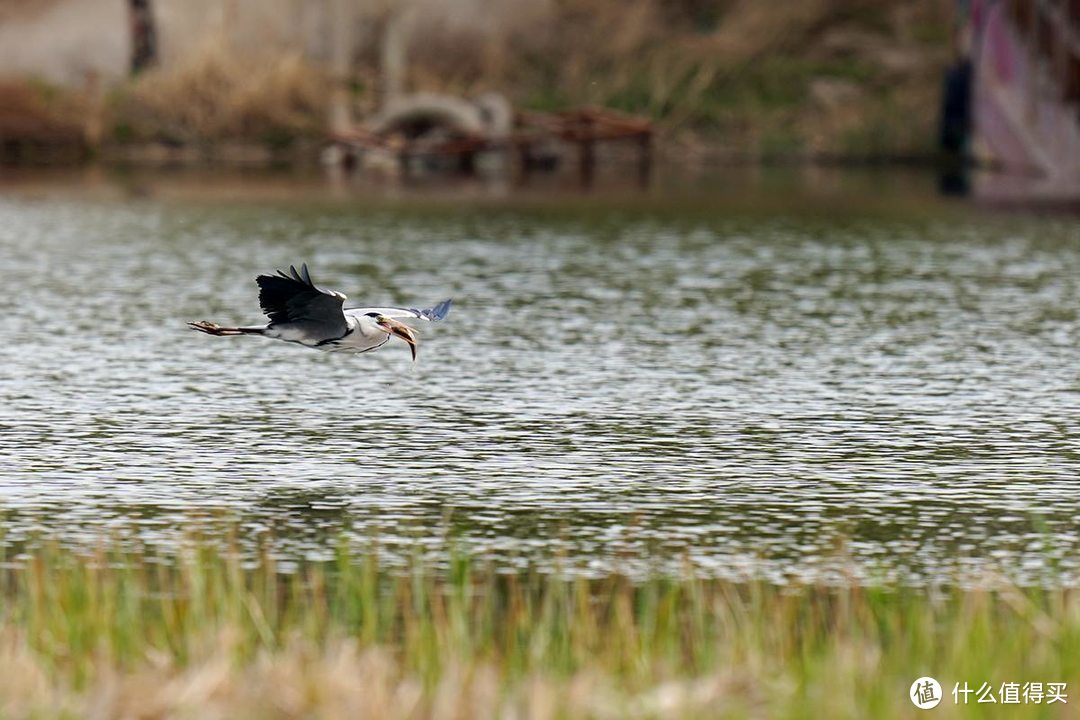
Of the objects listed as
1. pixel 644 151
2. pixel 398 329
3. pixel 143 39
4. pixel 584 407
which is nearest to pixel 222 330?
pixel 398 329

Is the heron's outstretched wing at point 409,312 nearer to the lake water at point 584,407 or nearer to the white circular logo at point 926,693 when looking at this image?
the lake water at point 584,407

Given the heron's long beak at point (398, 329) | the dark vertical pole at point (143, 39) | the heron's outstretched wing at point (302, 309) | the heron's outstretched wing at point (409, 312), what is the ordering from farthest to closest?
the dark vertical pole at point (143, 39)
the heron's outstretched wing at point (409, 312)
the heron's long beak at point (398, 329)
the heron's outstretched wing at point (302, 309)

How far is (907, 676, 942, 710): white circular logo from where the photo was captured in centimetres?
706

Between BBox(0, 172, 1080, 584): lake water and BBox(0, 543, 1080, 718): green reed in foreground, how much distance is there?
537mm

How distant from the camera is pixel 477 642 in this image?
26.2 feet

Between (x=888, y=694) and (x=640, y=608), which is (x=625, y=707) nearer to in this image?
(x=888, y=694)

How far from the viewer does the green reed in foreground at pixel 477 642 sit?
6.98m

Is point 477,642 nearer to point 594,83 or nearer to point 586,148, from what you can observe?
point 586,148

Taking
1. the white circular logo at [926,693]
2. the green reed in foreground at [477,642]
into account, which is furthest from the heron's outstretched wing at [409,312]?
the white circular logo at [926,693]

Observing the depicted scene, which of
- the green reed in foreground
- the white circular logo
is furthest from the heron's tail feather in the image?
the white circular logo

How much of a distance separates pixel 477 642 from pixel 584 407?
5.57m

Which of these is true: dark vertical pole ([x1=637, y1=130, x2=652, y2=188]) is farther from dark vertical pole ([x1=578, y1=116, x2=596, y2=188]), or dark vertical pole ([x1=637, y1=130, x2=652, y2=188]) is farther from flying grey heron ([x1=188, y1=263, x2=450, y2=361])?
flying grey heron ([x1=188, y1=263, x2=450, y2=361])

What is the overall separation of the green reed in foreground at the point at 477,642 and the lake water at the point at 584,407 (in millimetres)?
537

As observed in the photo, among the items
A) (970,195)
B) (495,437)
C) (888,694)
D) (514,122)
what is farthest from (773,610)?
(514,122)
